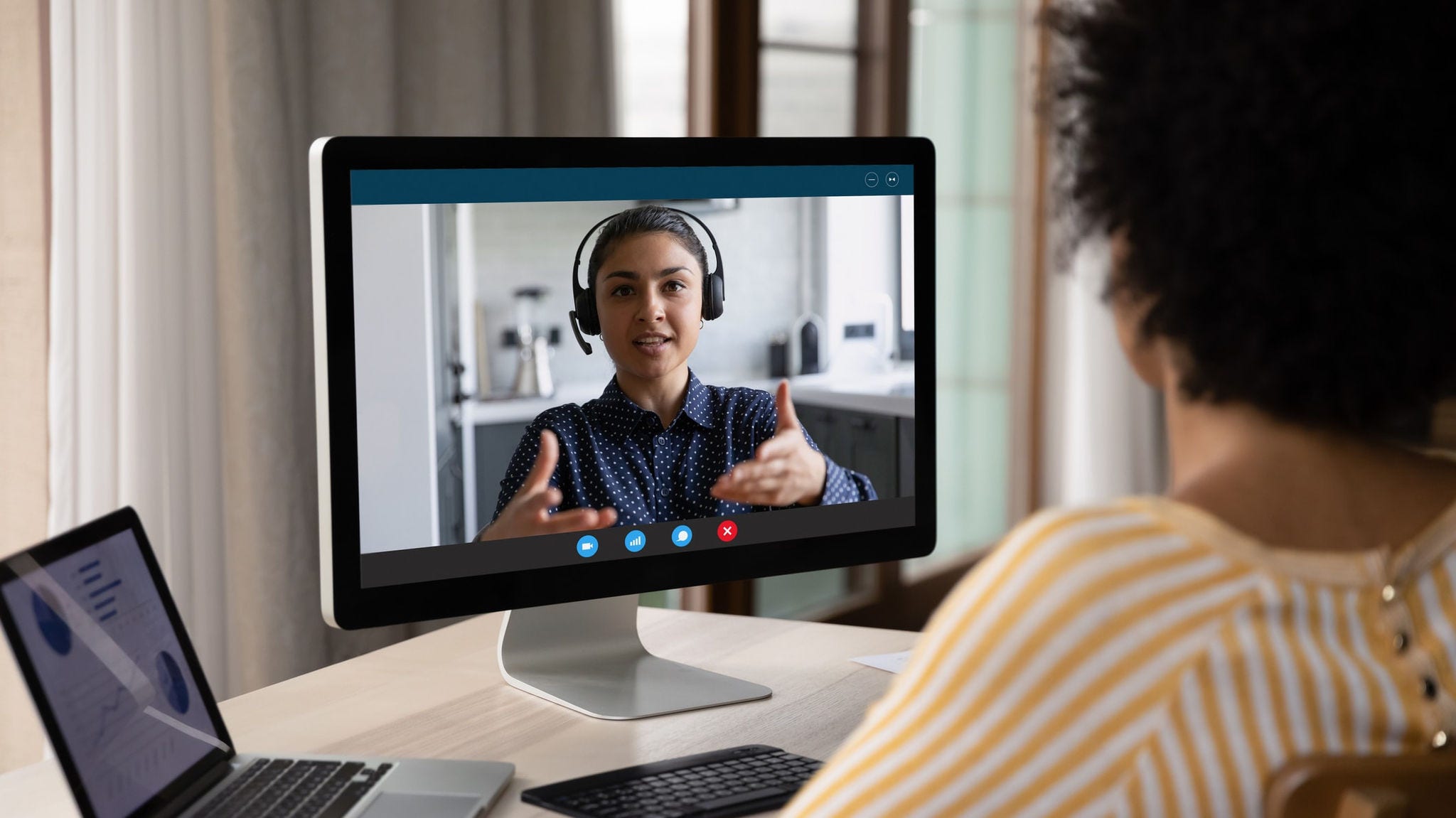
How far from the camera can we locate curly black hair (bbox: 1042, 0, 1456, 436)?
0.57m

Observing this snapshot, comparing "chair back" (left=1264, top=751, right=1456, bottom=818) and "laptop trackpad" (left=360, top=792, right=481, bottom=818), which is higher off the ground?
"chair back" (left=1264, top=751, right=1456, bottom=818)

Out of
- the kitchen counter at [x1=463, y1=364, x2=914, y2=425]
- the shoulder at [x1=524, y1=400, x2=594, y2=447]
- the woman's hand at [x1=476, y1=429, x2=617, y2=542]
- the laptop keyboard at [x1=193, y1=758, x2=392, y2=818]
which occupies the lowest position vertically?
the laptop keyboard at [x1=193, y1=758, x2=392, y2=818]

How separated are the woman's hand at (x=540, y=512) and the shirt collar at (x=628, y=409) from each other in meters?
0.05

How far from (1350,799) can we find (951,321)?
128 inches

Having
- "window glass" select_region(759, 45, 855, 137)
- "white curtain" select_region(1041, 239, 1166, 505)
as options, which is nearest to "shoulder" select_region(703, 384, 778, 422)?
"window glass" select_region(759, 45, 855, 137)

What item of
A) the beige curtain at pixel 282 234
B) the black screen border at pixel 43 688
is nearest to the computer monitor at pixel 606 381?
the black screen border at pixel 43 688

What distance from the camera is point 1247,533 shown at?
60 cm

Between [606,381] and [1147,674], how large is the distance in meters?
0.67

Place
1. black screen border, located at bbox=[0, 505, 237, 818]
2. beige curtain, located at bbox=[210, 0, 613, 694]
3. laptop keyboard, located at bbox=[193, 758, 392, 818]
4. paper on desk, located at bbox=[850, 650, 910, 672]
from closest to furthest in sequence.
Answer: black screen border, located at bbox=[0, 505, 237, 818], laptop keyboard, located at bbox=[193, 758, 392, 818], paper on desk, located at bbox=[850, 650, 910, 672], beige curtain, located at bbox=[210, 0, 613, 694]

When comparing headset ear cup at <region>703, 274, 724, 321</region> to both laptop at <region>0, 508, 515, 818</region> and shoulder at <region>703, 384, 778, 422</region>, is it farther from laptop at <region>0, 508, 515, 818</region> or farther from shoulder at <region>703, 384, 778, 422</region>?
laptop at <region>0, 508, 515, 818</region>

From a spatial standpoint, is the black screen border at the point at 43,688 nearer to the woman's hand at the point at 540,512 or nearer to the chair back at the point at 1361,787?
the woman's hand at the point at 540,512

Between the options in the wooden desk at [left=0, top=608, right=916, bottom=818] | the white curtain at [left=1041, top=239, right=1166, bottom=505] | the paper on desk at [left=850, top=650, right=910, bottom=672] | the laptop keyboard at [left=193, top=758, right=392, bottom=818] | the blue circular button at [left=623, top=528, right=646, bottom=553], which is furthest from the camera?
the white curtain at [left=1041, top=239, right=1166, bottom=505]

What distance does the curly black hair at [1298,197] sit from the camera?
1.87ft

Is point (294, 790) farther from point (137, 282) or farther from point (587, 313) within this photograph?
point (137, 282)
